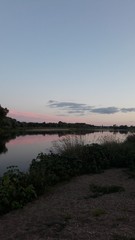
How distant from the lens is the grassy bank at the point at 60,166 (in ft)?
27.9

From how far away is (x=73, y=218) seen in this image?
6695 millimetres

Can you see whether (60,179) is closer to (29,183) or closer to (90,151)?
(29,183)

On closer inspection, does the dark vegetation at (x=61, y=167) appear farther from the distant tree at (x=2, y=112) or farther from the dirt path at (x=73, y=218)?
the distant tree at (x=2, y=112)

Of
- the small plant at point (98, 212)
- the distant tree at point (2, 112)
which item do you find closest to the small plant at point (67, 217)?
the small plant at point (98, 212)

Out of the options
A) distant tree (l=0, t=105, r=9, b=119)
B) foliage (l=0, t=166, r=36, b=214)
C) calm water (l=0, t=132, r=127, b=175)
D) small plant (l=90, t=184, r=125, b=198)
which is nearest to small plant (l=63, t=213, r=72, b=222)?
foliage (l=0, t=166, r=36, b=214)

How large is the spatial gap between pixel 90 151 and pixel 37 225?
7607 millimetres

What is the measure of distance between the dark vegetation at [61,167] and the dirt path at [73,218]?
349 mm

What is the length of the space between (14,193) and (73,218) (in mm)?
2149

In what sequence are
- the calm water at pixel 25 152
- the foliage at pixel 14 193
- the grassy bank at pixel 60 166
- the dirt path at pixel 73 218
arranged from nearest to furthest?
the dirt path at pixel 73 218
the foliage at pixel 14 193
the grassy bank at pixel 60 166
the calm water at pixel 25 152

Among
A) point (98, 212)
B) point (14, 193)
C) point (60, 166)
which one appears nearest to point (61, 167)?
point (60, 166)

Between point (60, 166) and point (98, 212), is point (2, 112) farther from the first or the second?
point (98, 212)

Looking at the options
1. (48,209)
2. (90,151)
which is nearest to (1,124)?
(90,151)

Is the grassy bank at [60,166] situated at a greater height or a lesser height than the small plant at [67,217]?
greater

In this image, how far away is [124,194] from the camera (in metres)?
8.70
